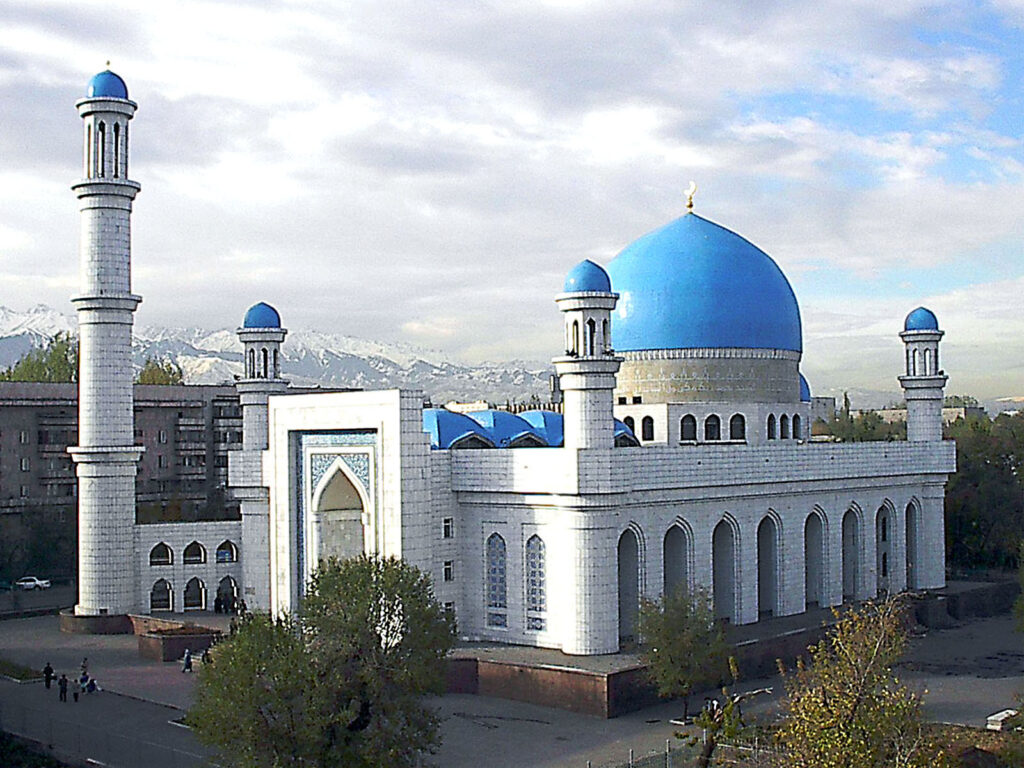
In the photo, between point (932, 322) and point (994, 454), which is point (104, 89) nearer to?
point (932, 322)

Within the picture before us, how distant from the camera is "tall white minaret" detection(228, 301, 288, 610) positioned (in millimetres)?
33156

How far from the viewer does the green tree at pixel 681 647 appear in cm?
2364

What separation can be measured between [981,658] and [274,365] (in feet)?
62.3

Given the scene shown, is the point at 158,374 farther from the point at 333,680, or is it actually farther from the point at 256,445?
the point at 333,680

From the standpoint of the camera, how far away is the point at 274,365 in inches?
1356

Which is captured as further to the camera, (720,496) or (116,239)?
(116,239)

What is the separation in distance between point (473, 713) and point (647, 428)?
37.3 ft

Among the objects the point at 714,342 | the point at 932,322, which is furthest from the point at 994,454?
the point at 714,342

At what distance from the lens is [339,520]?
103 ft

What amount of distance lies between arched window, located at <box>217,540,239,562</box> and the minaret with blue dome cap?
12750mm

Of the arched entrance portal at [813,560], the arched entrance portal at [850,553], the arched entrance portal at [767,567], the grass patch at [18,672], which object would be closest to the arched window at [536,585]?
the arched entrance portal at [767,567]

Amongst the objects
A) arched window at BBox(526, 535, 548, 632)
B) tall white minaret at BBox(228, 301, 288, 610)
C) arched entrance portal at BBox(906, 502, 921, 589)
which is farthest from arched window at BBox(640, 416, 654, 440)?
tall white minaret at BBox(228, 301, 288, 610)

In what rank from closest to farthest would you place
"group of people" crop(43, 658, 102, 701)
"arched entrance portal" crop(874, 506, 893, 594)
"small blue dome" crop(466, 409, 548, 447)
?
"group of people" crop(43, 658, 102, 701)
"small blue dome" crop(466, 409, 548, 447)
"arched entrance portal" crop(874, 506, 893, 594)

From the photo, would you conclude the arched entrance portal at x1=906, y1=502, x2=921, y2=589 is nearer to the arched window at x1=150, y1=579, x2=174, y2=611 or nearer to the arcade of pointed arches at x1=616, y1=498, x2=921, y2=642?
the arcade of pointed arches at x1=616, y1=498, x2=921, y2=642
